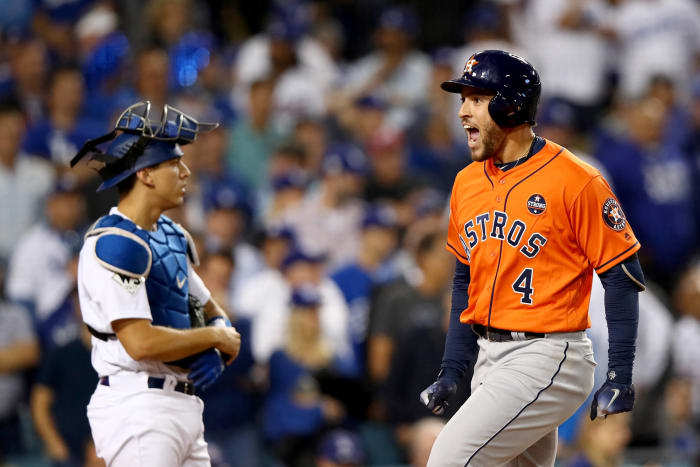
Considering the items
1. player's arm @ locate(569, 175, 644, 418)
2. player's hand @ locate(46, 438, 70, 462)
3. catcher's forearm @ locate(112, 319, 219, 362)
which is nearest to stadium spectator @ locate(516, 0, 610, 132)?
player's hand @ locate(46, 438, 70, 462)

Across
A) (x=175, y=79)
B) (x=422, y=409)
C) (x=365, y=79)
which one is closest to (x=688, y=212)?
(x=365, y=79)

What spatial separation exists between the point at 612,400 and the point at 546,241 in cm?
60

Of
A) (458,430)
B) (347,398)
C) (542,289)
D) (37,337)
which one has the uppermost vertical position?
(542,289)

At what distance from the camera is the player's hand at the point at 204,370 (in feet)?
13.8

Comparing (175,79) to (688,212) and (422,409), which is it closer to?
(422,409)

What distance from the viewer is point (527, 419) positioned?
385 cm

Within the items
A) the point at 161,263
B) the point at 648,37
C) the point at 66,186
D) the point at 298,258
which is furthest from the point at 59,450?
the point at 648,37

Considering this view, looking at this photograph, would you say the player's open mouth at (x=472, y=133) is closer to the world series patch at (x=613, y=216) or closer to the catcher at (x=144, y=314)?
the world series patch at (x=613, y=216)

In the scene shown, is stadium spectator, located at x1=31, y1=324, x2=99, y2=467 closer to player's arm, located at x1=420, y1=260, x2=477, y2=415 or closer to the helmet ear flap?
player's arm, located at x1=420, y1=260, x2=477, y2=415

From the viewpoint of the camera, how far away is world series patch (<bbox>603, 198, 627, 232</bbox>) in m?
3.85

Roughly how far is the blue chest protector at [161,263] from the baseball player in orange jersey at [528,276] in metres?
1.09

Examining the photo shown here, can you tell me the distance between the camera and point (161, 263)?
165 inches

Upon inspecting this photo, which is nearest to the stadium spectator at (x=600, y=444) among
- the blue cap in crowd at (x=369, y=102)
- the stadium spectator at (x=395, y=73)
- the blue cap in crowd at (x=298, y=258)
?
the blue cap in crowd at (x=298, y=258)

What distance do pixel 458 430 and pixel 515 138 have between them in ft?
3.63
